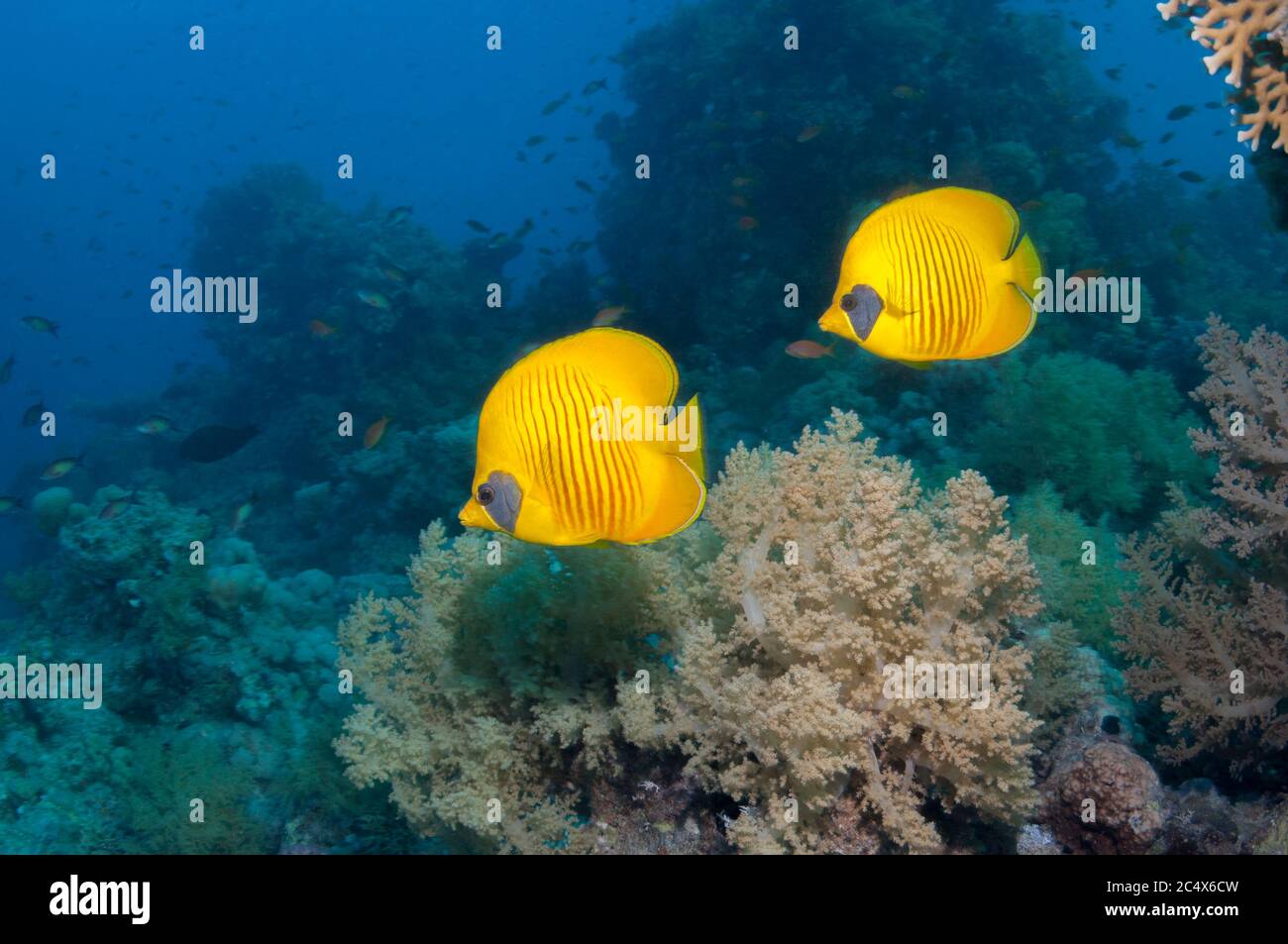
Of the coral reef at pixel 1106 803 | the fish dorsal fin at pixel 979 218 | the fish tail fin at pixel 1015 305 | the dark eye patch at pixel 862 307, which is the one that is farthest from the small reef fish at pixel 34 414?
the coral reef at pixel 1106 803

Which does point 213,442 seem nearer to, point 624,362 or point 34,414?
point 34,414

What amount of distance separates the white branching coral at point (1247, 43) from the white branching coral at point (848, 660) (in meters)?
1.50

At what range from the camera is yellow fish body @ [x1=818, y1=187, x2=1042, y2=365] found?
2.04 meters

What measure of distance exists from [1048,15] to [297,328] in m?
20.4

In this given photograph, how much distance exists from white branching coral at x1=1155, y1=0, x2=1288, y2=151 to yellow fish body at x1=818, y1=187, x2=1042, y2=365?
3.45 feet

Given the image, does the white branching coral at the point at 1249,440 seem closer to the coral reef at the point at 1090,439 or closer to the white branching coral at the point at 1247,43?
the white branching coral at the point at 1247,43

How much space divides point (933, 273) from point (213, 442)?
1200 centimetres

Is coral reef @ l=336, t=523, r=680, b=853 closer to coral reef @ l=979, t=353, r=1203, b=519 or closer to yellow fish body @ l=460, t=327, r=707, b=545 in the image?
yellow fish body @ l=460, t=327, r=707, b=545

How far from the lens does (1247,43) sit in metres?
2.30

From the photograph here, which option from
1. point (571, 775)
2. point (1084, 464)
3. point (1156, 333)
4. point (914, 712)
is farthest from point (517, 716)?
point (1156, 333)

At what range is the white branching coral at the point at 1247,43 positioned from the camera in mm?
2250

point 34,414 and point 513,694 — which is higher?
point 34,414

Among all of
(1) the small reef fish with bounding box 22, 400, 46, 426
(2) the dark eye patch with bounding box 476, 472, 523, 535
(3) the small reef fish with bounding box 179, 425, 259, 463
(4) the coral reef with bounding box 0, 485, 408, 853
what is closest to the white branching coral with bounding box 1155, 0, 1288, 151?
(2) the dark eye patch with bounding box 476, 472, 523, 535

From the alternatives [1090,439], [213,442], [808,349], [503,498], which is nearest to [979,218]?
[503,498]
